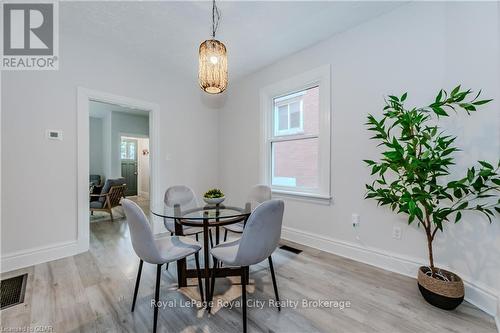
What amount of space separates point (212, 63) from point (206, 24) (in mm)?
976

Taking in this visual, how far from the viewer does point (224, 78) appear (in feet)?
6.15

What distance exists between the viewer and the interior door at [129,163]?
7246 millimetres

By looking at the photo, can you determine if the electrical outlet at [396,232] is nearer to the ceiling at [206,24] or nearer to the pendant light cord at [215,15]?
the ceiling at [206,24]

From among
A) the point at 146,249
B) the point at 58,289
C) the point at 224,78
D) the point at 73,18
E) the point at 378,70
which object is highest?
the point at 73,18

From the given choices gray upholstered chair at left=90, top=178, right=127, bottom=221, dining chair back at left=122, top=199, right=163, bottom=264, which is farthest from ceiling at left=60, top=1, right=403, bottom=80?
gray upholstered chair at left=90, top=178, right=127, bottom=221

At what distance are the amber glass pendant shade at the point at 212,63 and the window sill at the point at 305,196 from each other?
1844 mm

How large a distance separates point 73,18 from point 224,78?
1959 mm

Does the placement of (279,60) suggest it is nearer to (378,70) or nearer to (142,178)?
(378,70)

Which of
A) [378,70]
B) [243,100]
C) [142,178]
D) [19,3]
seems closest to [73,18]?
[19,3]

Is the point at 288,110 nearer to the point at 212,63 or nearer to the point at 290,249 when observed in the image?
the point at 212,63

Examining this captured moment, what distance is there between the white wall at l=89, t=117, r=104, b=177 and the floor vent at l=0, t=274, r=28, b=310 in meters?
5.20

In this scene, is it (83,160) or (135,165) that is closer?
(83,160)

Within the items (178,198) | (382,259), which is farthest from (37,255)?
(382,259)

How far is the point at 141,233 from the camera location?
4.72 ft
